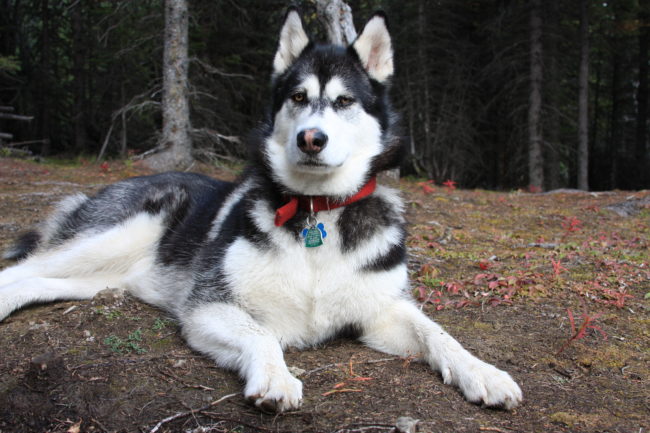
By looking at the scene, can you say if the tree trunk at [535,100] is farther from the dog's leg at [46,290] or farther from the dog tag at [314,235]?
the dog's leg at [46,290]

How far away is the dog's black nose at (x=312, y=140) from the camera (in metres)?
2.66

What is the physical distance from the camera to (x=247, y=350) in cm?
243

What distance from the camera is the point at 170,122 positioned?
9.74m

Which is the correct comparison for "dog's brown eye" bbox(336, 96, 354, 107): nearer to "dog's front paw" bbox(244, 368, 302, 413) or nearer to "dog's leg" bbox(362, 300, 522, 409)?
"dog's leg" bbox(362, 300, 522, 409)

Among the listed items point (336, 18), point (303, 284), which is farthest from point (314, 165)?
point (336, 18)

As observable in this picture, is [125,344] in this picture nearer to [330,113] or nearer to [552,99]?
[330,113]

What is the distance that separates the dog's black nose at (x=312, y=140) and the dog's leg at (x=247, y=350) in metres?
0.98

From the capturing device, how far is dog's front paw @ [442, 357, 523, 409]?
2.25 meters

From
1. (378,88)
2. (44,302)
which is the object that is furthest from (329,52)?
(44,302)

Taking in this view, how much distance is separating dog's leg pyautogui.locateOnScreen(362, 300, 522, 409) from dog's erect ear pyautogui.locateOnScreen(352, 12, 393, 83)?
1562 mm

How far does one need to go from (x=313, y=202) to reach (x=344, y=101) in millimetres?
674

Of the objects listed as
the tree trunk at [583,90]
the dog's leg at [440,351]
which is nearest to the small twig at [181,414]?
the dog's leg at [440,351]

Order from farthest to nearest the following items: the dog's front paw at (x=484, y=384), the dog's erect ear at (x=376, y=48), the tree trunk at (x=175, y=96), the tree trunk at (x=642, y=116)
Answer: the tree trunk at (x=642, y=116) < the tree trunk at (x=175, y=96) < the dog's erect ear at (x=376, y=48) < the dog's front paw at (x=484, y=384)

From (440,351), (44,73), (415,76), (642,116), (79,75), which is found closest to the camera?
(440,351)
